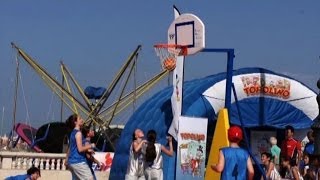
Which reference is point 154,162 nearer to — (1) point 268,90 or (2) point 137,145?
(2) point 137,145

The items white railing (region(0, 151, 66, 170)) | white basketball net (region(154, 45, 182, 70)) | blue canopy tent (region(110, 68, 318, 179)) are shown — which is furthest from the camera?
white railing (region(0, 151, 66, 170))

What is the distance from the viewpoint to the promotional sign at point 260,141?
21.6 meters

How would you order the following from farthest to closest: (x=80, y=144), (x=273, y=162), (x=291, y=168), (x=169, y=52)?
(x=169, y=52), (x=273, y=162), (x=291, y=168), (x=80, y=144)

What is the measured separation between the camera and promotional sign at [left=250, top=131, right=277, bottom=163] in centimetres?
2159

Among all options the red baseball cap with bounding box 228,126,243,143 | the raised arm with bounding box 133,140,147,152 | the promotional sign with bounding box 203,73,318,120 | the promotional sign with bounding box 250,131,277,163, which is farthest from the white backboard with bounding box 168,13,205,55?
the red baseball cap with bounding box 228,126,243,143

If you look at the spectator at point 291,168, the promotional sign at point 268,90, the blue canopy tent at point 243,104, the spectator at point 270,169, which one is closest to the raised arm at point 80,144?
the spectator at point 270,169

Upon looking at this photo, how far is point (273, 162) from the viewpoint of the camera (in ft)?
50.9

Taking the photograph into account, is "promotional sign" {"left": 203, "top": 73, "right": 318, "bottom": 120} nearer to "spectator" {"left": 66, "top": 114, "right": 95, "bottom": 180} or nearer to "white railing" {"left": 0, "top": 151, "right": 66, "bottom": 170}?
"spectator" {"left": 66, "top": 114, "right": 95, "bottom": 180}

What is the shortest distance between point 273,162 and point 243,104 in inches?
171

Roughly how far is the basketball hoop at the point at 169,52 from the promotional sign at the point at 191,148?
1.46 m

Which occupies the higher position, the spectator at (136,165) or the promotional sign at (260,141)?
the promotional sign at (260,141)

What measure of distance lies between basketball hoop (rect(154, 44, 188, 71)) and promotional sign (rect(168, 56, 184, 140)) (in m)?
0.18

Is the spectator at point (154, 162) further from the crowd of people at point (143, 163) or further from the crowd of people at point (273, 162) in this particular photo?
the crowd of people at point (273, 162)

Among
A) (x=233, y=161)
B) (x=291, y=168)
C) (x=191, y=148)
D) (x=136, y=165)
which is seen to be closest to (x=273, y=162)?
(x=291, y=168)
